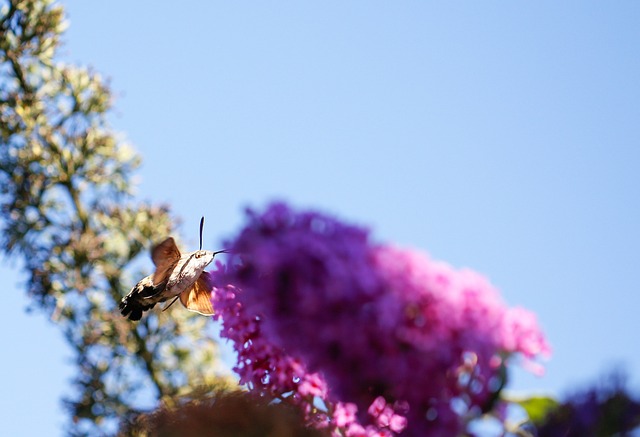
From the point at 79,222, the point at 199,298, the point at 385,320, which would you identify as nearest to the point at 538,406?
the point at 385,320

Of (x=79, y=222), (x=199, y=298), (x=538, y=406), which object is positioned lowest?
(x=538, y=406)

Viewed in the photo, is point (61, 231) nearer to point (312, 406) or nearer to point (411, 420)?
point (312, 406)

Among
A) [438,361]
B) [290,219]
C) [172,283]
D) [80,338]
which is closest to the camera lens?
[438,361]

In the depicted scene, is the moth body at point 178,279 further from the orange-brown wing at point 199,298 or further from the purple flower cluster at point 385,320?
the purple flower cluster at point 385,320

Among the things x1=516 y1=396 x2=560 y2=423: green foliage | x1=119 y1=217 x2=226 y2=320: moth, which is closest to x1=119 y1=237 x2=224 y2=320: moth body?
x1=119 y1=217 x2=226 y2=320: moth

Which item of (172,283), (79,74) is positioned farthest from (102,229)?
(172,283)

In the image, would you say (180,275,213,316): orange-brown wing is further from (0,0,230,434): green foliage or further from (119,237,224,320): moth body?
(0,0,230,434): green foliage

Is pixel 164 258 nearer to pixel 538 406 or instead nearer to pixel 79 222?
pixel 538 406
